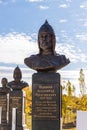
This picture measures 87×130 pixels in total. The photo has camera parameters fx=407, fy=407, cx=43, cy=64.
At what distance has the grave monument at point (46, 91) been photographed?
1124 cm

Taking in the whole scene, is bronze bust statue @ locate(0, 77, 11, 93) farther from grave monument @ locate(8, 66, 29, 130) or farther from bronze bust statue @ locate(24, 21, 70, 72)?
bronze bust statue @ locate(24, 21, 70, 72)

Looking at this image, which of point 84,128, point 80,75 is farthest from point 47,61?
point 80,75

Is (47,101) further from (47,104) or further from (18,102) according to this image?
(18,102)

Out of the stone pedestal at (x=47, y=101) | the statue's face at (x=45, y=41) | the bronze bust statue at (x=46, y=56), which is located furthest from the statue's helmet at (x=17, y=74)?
the stone pedestal at (x=47, y=101)

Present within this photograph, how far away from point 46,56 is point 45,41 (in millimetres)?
448

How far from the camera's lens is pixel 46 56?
11.6m

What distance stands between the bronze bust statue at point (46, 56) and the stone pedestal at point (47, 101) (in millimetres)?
253

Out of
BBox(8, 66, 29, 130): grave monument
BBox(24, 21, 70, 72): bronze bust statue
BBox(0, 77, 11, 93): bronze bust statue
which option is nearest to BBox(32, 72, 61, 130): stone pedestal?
BBox(24, 21, 70, 72): bronze bust statue

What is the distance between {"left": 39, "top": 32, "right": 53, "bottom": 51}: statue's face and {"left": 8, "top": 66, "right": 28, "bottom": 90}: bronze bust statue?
9.17 m

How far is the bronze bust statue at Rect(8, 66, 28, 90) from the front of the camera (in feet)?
67.9

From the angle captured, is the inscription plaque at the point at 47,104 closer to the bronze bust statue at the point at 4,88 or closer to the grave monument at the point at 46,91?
the grave monument at the point at 46,91

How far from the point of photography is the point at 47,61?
11.4m

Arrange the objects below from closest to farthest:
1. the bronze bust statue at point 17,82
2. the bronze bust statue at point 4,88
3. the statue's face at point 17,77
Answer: the bronze bust statue at point 17,82, the statue's face at point 17,77, the bronze bust statue at point 4,88

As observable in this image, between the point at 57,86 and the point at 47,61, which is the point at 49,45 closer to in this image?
the point at 47,61
